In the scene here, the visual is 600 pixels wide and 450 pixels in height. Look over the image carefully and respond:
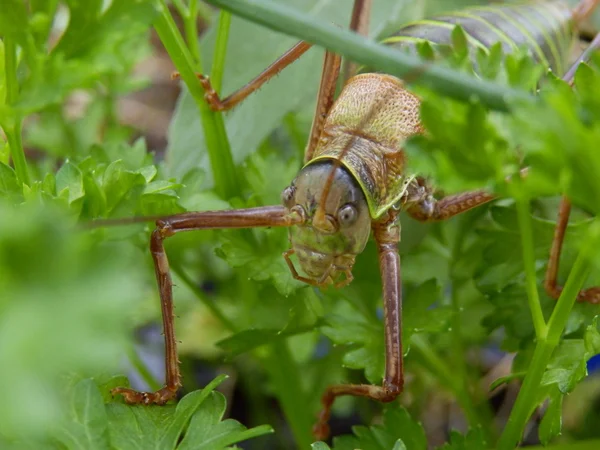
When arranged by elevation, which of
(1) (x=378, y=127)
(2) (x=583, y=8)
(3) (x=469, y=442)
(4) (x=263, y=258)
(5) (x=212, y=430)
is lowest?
(3) (x=469, y=442)

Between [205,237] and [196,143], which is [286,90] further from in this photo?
[205,237]

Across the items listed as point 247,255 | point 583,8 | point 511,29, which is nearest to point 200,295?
point 247,255

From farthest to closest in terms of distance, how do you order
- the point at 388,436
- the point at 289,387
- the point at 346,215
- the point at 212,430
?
the point at 289,387 → the point at 346,215 → the point at 388,436 → the point at 212,430

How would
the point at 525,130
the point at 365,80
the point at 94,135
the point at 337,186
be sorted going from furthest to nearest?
the point at 94,135 < the point at 365,80 < the point at 337,186 < the point at 525,130

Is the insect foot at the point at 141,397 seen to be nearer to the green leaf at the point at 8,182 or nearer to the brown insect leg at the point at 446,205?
the green leaf at the point at 8,182

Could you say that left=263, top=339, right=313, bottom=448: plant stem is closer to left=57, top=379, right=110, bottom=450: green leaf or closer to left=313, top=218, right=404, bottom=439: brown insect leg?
left=313, top=218, right=404, bottom=439: brown insect leg

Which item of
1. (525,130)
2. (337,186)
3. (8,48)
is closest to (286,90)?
(337,186)

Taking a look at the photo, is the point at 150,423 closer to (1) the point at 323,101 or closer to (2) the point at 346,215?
(2) the point at 346,215

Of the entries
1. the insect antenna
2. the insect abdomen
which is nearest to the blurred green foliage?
the insect abdomen
